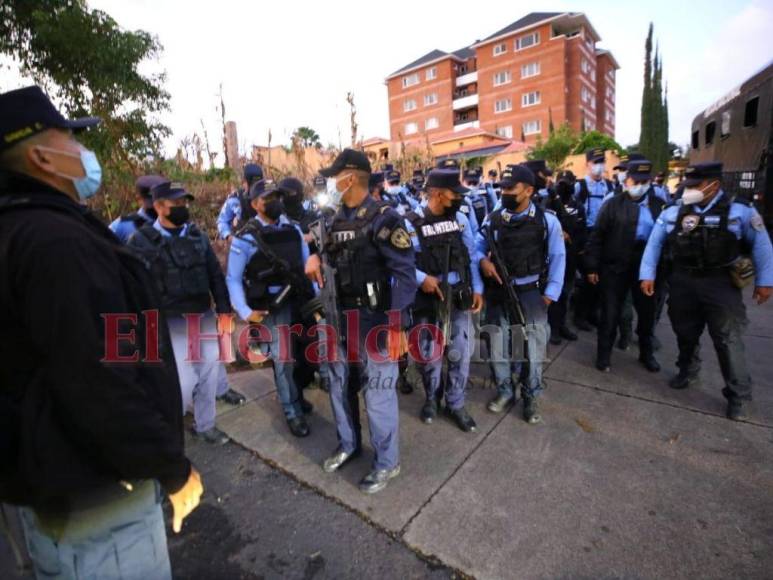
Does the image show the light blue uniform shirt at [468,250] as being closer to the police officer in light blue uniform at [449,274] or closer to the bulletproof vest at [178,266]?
the police officer in light blue uniform at [449,274]

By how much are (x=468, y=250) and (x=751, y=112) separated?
8477 millimetres

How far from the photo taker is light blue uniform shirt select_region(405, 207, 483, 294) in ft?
10.5

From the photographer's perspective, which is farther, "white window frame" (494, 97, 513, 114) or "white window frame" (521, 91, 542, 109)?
"white window frame" (494, 97, 513, 114)

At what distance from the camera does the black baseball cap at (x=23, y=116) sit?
1.12 metres

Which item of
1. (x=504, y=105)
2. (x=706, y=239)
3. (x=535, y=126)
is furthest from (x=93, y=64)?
(x=504, y=105)

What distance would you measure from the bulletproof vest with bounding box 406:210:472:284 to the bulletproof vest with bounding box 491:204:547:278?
0.40 meters

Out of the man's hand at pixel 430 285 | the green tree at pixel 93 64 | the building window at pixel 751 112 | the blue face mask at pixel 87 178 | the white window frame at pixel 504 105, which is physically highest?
the white window frame at pixel 504 105

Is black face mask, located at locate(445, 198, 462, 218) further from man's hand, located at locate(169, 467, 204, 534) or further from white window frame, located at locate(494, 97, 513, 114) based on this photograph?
white window frame, located at locate(494, 97, 513, 114)

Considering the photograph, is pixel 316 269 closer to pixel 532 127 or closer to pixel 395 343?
pixel 395 343

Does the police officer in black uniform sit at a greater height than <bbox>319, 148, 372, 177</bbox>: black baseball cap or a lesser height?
lesser

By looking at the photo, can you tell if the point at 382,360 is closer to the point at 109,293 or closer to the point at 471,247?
the point at 471,247

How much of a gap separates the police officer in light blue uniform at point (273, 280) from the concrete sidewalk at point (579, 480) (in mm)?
437

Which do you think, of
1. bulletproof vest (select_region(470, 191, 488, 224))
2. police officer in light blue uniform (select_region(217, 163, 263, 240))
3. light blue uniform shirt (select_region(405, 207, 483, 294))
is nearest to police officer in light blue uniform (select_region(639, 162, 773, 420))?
light blue uniform shirt (select_region(405, 207, 483, 294))

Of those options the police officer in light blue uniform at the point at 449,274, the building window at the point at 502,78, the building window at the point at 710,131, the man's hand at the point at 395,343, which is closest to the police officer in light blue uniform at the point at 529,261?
the police officer in light blue uniform at the point at 449,274
